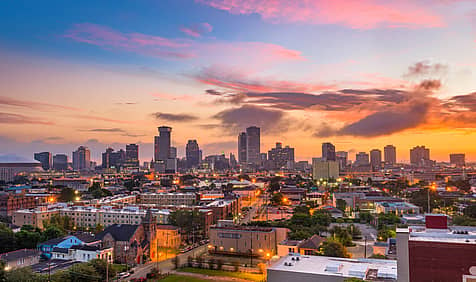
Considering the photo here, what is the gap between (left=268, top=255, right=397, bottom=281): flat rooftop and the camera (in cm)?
1192

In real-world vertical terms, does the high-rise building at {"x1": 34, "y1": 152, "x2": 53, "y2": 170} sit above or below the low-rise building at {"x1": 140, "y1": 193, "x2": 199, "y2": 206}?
above

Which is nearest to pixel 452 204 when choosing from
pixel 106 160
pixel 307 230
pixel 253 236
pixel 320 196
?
pixel 320 196

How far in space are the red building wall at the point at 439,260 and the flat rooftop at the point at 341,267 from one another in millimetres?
2210

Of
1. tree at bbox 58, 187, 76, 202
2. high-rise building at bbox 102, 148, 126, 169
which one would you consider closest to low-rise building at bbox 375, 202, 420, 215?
tree at bbox 58, 187, 76, 202

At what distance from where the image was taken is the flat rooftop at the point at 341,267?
11.9 metres

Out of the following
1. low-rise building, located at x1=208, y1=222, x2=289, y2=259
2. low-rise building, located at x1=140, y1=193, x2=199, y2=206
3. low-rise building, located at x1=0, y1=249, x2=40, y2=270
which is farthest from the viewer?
low-rise building, located at x1=140, y1=193, x2=199, y2=206

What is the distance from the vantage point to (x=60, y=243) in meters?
21.2

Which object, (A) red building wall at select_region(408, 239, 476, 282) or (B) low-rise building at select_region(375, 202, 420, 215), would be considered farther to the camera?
(B) low-rise building at select_region(375, 202, 420, 215)

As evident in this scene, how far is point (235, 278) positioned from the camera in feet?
59.4

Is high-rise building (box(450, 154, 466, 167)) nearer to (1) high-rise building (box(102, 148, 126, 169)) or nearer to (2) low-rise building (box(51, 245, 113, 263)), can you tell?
(1) high-rise building (box(102, 148, 126, 169))

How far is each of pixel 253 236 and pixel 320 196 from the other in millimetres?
33007

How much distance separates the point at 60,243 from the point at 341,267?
15.9 m

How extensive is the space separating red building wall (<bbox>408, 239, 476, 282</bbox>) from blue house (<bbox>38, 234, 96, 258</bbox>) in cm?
1767

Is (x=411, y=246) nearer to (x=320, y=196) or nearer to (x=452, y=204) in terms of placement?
(x=452, y=204)
